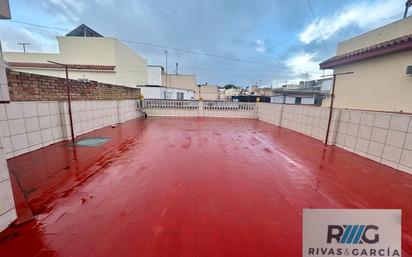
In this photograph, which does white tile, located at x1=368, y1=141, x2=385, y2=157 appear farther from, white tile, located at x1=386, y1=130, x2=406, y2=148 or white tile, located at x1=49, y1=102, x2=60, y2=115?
white tile, located at x1=49, y1=102, x2=60, y2=115

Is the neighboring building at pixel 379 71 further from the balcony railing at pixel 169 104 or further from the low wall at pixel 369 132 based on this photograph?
the balcony railing at pixel 169 104

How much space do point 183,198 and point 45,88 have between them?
12.7 ft

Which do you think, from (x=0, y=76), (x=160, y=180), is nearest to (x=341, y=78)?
(x=160, y=180)

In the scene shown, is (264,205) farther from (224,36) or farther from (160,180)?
(224,36)

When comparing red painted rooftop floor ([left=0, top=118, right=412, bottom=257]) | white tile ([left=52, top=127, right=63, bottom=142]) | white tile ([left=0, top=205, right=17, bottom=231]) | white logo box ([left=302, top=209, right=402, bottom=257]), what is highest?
white logo box ([left=302, top=209, right=402, bottom=257])

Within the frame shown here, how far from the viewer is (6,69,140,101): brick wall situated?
2.99m

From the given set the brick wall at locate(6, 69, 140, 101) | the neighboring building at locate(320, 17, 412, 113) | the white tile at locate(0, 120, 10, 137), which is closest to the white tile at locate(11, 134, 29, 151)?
the white tile at locate(0, 120, 10, 137)

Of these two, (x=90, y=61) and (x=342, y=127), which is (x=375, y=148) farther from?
(x=90, y=61)

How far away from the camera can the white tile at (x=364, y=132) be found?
127 inches

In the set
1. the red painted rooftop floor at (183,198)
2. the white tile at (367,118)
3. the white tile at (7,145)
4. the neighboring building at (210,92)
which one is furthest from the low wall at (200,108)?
the neighboring building at (210,92)

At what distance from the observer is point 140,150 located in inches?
140

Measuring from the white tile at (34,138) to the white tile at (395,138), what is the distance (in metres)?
6.30

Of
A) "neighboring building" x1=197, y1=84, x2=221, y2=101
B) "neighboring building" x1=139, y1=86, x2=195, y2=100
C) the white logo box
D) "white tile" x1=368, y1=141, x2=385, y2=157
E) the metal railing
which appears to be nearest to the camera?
the white logo box

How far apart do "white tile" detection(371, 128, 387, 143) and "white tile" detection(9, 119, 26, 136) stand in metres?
6.23
